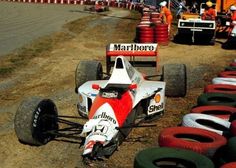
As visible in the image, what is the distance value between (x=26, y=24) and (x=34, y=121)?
21.4 meters

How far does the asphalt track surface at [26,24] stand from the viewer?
21337mm

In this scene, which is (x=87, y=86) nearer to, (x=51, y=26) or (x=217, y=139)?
(x=217, y=139)

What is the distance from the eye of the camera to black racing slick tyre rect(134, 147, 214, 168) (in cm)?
593

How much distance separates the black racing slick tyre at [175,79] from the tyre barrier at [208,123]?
2482mm

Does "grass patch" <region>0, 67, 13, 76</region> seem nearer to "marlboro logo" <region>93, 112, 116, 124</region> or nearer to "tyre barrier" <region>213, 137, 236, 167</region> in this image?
"marlboro logo" <region>93, 112, 116, 124</region>

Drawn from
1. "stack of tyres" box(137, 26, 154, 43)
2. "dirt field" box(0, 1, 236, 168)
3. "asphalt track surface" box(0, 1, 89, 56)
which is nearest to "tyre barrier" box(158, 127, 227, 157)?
"dirt field" box(0, 1, 236, 168)

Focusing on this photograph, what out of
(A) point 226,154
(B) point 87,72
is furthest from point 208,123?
(B) point 87,72

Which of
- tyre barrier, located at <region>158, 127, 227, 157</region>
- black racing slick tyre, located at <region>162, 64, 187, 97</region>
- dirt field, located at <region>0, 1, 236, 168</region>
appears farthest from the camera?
black racing slick tyre, located at <region>162, 64, 187, 97</region>

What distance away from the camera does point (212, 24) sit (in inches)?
765

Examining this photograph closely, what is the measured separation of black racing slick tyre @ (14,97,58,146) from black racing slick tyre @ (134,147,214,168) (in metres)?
2.28

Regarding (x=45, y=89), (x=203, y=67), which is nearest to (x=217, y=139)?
(x=45, y=89)

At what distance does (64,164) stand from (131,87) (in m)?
2.02

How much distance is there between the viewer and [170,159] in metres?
6.24

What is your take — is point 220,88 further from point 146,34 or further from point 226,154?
point 146,34
